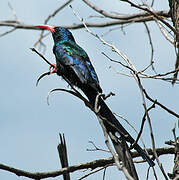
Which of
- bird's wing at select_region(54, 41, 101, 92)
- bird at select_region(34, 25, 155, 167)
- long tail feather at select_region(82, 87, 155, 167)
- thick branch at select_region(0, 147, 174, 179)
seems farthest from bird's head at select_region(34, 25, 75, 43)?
thick branch at select_region(0, 147, 174, 179)

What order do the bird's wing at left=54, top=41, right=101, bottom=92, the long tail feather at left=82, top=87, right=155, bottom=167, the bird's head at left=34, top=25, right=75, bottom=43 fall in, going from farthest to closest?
the bird's head at left=34, top=25, right=75, bottom=43, the bird's wing at left=54, top=41, right=101, bottom=92, the long tail feather at left=82, top=87, right=155, bottom=167

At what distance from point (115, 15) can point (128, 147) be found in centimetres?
182

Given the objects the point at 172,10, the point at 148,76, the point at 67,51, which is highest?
the point at 67,51

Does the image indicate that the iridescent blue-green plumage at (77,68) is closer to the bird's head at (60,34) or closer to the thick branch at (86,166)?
the bird's head at (60,34)

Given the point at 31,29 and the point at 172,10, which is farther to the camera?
the point at 31,29

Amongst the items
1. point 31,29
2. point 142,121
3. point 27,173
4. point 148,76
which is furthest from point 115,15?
point 142,121

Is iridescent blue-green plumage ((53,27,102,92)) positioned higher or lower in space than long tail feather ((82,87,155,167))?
higher

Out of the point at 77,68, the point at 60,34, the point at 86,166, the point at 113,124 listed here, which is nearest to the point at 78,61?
the point at 77,68

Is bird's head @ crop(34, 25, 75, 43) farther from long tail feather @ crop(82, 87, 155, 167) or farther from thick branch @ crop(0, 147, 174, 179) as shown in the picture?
thick branch @ crop(0, 147, 174, 179)

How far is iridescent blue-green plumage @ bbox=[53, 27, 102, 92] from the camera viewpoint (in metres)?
4.57

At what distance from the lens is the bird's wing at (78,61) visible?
15.0ft

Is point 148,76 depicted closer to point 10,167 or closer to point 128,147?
point 128,147

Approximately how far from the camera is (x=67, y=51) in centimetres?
518

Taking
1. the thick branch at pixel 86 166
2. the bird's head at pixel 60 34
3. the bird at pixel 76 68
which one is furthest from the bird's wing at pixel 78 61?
the thick branch at pixel 86 166
